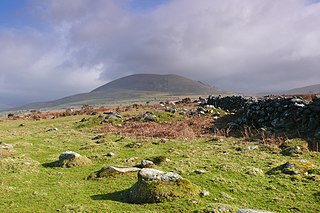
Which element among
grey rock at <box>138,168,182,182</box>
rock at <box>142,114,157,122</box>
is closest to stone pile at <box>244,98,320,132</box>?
rock at <box>142,114,157,122</box>

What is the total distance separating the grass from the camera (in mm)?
12375

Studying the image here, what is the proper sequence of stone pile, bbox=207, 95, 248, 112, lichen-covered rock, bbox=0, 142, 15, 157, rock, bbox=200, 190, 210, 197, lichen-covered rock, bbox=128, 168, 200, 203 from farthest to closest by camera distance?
stone pile, bbox=207, 95, 248, 112
lichen-covered rock, bbox=0, 142, 15, 157
rock, bbox=200, 190, 210, 197
lichen-covered rock, bbox=128, 168, 200, 203

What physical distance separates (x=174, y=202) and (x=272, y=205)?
12.6 feet

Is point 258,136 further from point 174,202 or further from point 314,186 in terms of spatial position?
point 174,202

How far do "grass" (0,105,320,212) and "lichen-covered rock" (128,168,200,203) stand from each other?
1.19 ft

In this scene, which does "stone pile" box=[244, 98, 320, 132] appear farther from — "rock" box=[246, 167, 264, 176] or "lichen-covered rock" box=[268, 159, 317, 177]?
"rock" box=[246, 167, 264, 176]

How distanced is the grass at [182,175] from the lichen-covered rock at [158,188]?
36 cm

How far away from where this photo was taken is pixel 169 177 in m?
13.5

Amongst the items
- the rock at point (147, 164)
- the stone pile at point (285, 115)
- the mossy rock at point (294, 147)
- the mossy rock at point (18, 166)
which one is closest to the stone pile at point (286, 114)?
the stone pile at point (285, 115)

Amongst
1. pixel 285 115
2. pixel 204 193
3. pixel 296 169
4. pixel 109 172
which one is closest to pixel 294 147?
pixel 296 169

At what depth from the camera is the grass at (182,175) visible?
12.4m

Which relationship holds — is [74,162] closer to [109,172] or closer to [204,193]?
[109,172]

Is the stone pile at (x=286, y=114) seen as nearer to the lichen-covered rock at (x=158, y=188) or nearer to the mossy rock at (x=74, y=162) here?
the lichen-covered rock at (x=158, y=188)

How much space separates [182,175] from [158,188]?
3.84 m
